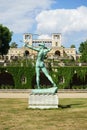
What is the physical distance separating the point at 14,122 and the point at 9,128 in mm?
1743

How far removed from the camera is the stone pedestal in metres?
22.7

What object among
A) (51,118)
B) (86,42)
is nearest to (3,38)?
(86,42)

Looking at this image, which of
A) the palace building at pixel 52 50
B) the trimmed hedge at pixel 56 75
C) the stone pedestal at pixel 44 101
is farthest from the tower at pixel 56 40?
the stone pedestal at pixel 44 101

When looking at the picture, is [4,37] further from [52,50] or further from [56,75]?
[52,50]

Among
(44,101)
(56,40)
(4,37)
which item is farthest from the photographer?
(56,40)

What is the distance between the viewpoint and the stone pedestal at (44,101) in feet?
74.3

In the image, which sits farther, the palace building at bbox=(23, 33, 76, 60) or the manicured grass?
the palace building at bbox=(23, 33, 76, 60)

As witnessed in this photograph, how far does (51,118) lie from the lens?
18.1 m

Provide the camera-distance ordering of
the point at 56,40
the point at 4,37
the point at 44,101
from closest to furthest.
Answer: the point at 44,101
the point at 4,37
the point at 56,40

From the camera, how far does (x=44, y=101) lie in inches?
895

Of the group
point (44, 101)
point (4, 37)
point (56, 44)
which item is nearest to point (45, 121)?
point (44, 101)

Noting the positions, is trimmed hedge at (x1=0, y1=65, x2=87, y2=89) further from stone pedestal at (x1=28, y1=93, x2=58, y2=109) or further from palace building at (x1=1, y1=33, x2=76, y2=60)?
palace building at (x1=1, y1=33, x2=76, y2=60)

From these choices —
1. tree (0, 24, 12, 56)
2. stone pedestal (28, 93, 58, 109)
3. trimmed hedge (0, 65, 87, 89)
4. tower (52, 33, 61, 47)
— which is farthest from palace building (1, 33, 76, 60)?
stone pedestal (28, 93, 58, 109)

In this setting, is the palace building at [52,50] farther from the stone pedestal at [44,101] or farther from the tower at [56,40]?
the stone pedestal at [44,101]
